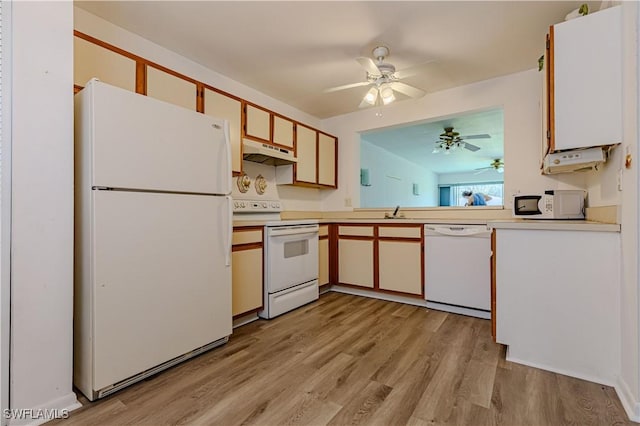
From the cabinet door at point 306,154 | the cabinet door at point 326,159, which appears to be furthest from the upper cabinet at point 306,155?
the cabinet door at point 326,159

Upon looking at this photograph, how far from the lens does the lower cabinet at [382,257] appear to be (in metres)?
3.19

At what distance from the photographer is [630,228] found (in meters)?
1.48

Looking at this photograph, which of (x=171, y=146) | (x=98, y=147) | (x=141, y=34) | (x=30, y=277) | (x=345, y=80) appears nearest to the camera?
(x=30, y=277)

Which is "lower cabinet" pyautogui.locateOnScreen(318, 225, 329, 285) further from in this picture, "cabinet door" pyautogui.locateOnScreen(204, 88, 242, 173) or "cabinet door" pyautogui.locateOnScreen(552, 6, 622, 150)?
"cabinet door" pyautogui.locateOnScreen(552, 6, 622, 150)

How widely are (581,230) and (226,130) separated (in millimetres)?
2293

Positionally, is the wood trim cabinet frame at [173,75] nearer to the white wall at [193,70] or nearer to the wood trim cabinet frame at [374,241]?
the white wall at [193,70]

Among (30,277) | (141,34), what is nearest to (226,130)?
(141,34)

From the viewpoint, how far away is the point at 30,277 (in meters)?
1.41

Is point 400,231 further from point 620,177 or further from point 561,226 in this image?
point 620,177

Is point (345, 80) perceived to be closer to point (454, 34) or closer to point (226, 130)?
point (454, 34)

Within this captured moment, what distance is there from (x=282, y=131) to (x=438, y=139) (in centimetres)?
326

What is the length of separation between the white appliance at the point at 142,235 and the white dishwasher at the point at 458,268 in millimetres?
2030

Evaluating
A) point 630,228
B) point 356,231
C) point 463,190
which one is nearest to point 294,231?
point 356,231

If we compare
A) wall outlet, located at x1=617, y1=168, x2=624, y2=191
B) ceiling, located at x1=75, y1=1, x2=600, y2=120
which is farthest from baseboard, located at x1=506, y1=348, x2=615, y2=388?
ceiling, located at x1=75, y1=1, x2=600, y2=120
